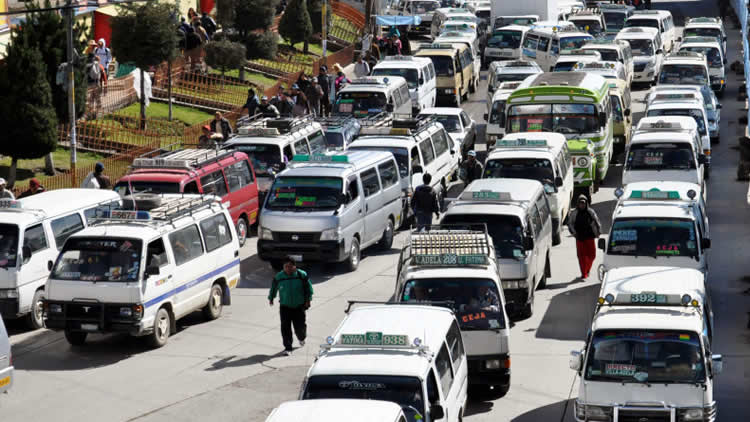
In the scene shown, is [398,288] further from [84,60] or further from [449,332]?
[84,60]

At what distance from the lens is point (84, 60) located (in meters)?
31.1

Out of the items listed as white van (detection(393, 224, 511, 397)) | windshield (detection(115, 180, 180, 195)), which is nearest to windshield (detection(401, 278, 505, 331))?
white van (detection(393, 224, 511, 397))

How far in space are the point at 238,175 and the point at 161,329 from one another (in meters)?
7.57

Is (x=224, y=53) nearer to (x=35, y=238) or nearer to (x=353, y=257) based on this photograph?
(x=353, y=257)

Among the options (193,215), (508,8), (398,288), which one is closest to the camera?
(398,288)

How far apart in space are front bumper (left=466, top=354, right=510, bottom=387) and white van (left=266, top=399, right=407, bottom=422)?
473cm

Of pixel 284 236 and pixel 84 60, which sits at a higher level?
pixel 84 60

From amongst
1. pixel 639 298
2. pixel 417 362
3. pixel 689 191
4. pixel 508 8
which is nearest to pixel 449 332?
pixel 417 362

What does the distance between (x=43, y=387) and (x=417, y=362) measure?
24.3 feet

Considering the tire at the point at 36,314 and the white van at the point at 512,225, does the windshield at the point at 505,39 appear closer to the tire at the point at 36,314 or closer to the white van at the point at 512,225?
the white van at the point at 512,225

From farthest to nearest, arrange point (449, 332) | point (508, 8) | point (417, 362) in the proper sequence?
1. point (508, 8)
2. point (449, 332)
3. point (417, 362)

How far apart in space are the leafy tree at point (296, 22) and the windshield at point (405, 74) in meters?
12.8

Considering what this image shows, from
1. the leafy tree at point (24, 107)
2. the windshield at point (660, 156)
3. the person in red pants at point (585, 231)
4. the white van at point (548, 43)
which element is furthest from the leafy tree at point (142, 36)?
the white van at point (548, 43)

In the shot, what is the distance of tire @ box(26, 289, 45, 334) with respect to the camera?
21109 mm
